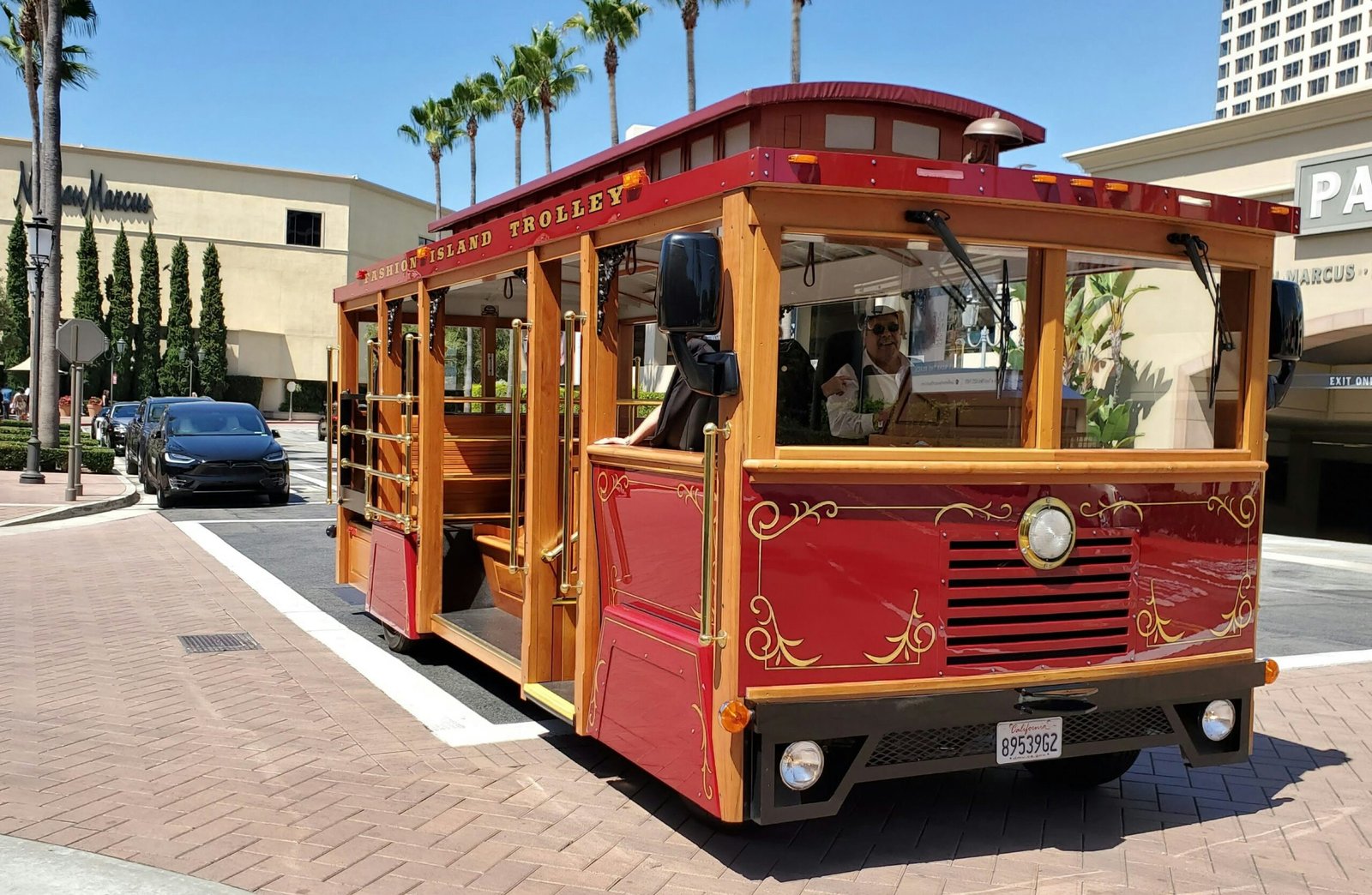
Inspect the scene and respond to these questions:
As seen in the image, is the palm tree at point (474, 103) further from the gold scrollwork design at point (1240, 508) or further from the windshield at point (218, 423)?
the gold scrollwork design at point (1240, 508)

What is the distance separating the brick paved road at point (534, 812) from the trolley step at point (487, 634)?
0.46 meters

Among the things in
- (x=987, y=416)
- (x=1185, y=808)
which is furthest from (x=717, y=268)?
(x=1185, y=808)

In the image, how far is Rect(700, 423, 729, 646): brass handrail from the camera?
4086mm

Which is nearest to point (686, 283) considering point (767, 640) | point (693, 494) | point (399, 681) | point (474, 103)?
point (693, 494)

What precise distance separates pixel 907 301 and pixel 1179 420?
126 cm

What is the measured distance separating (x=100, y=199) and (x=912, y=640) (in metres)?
60.3

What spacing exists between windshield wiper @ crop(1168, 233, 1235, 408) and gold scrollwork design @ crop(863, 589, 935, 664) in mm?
1640

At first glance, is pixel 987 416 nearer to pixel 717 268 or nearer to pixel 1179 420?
pixel 1179 420

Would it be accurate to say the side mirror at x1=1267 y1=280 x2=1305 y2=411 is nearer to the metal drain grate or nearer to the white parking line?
the white parking line

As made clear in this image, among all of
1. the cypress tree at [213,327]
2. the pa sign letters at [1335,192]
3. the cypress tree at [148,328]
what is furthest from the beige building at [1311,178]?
the cypress tree at [148,328]

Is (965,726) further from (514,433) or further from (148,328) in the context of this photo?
(148,328)

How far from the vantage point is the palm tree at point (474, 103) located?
47562 mm

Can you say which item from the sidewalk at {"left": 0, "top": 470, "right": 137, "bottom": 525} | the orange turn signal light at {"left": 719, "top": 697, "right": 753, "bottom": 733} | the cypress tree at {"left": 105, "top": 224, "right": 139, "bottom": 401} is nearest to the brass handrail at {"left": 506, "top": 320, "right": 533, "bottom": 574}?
the orange turn signal light at {"left": 719, "top": 697, "right": 753, "bottom": 733}

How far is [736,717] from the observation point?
13.1 ft
